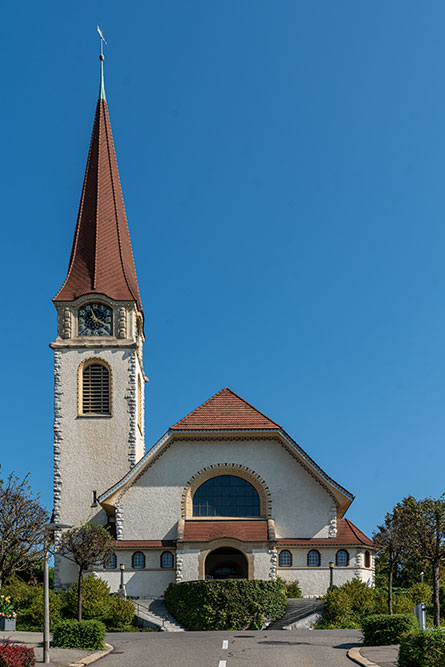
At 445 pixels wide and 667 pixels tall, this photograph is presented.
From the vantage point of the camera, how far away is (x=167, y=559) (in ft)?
130

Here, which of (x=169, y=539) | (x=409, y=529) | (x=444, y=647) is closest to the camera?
(x=444, y=647)

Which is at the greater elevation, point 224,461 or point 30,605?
point 224,461

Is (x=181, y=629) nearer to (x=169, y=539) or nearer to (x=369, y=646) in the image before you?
(x=169, y=539)

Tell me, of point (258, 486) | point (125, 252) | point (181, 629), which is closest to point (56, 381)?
point (125, 252)

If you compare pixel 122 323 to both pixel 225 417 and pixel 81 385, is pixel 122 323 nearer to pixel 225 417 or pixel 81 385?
pixel 81 385

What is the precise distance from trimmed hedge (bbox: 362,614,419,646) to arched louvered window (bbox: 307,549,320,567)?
17202 millimetres

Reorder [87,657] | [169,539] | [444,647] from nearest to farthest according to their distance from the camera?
1. [444,647]
2. [87,657]
3. [169,539]

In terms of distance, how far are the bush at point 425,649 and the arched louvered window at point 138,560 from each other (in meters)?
25.3

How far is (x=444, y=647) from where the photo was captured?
1468 cm

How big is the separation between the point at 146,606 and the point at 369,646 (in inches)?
673

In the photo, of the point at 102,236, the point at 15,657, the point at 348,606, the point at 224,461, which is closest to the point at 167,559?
the point at 224,461

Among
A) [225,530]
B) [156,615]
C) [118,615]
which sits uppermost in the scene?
[225,530]

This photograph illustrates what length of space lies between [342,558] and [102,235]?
21330mm

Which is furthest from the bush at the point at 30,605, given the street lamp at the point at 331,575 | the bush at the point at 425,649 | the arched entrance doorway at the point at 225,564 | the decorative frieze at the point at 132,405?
the bush at the point at 425,649
